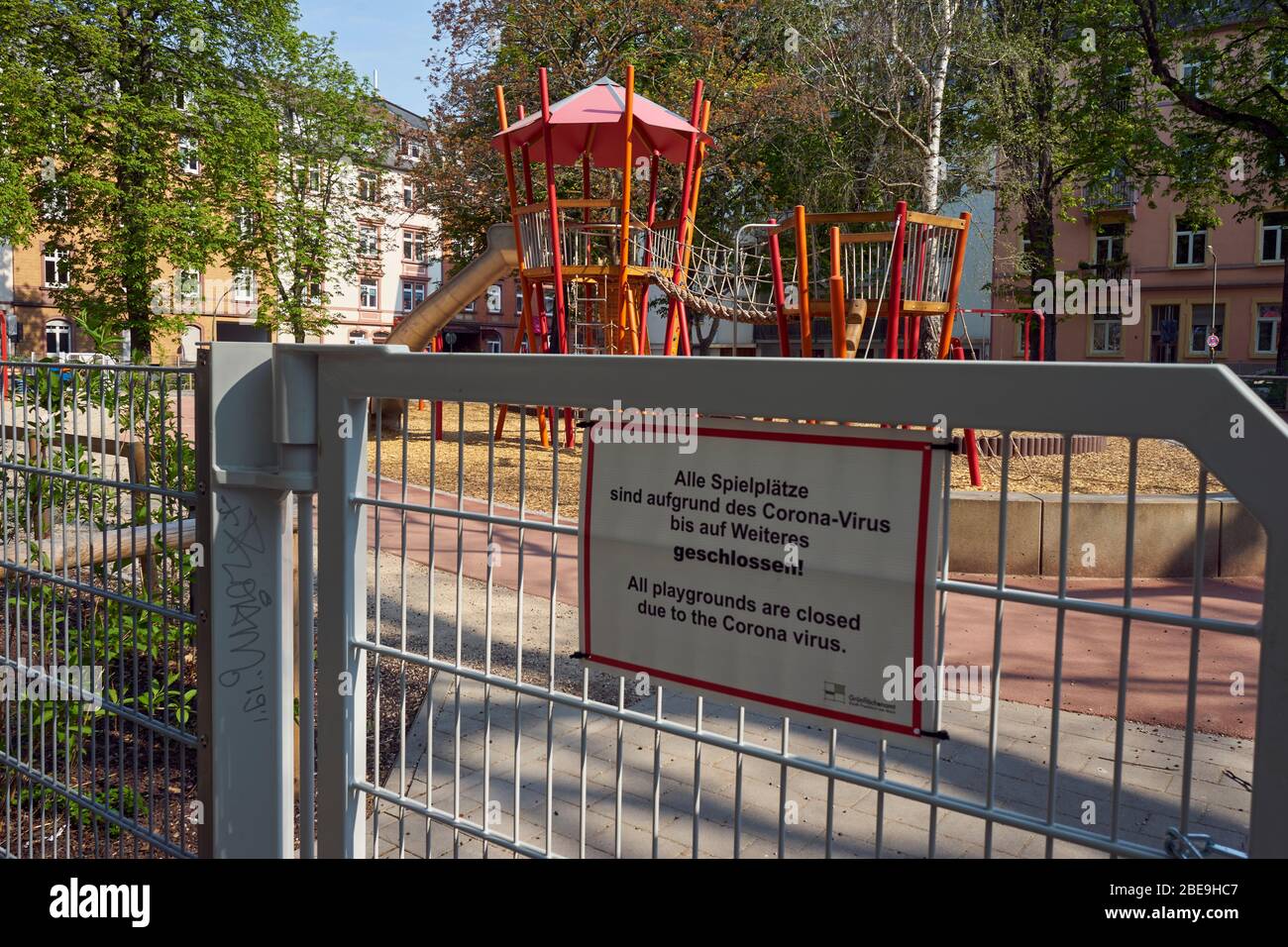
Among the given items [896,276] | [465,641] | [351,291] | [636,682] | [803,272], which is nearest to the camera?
[636,682]

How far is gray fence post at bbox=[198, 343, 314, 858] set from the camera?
2312mm

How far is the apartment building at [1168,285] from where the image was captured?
4128cm

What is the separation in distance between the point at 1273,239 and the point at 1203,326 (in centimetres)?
390

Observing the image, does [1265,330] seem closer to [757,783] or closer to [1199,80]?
[1199,80]

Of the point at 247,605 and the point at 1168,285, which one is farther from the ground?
the point at 1168,285

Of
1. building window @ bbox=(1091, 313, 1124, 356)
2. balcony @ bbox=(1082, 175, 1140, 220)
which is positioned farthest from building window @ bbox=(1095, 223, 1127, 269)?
building window @ bbox=(1091, 313, 1124, 356)

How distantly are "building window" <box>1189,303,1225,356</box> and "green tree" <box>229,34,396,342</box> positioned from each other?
3104 centimetres

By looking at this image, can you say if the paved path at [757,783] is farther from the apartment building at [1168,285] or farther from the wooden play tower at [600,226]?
the apartment building at [1168,285]

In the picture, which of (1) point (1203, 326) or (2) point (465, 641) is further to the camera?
(1) point (1203, 326)

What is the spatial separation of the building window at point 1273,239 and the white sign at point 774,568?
46.0 metres

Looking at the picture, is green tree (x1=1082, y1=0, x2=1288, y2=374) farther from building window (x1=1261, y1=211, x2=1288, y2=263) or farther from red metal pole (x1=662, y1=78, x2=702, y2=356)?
building window (x1=1261, y1=211, x2=1288, y2=263)

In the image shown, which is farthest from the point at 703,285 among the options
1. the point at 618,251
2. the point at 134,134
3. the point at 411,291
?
the point at 411,291

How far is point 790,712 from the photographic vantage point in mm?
A: 1605

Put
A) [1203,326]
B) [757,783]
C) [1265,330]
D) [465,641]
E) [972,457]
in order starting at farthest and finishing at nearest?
[1203,326] < [1265,330] < [972,457] < [465,641] < [757,783]
